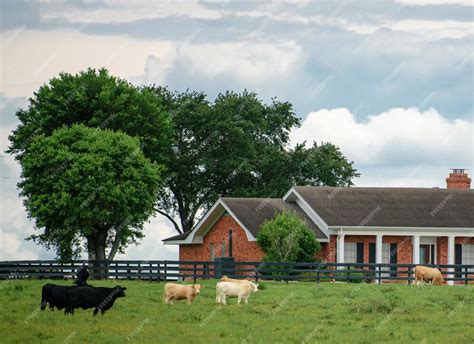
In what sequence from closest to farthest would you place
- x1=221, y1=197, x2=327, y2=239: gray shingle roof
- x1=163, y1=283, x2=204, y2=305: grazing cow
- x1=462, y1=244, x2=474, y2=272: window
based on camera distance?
x1=163, y1=283, x2=204, y2=305: grazing cow < x1=221, y1=197, x2=327, y2=239: gray shingle roof < x1=462, y1=244, x2=474, y2=272: window

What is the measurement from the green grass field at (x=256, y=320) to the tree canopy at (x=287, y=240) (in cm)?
1446

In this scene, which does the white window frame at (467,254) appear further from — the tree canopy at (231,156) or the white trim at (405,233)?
the tree canopy at (231,156)

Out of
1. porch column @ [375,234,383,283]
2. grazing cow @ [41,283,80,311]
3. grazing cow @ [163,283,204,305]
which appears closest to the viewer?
grazing cow @ [41,283,80,311]

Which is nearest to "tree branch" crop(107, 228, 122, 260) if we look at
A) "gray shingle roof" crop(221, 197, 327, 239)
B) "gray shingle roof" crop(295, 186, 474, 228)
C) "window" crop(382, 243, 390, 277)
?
"gray shingle roof" crop(221, 197, 327, 239)

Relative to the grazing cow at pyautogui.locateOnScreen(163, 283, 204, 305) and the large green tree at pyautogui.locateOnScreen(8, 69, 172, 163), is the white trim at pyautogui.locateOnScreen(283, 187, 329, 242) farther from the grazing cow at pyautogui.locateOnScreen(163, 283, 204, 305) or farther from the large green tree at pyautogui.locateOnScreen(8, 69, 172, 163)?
the grazing cow at pyautogui.locateOnScreen(163, 283, 204, 305)

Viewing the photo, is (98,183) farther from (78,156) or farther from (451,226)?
(451,226)

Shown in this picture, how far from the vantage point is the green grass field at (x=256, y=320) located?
81.3 feet

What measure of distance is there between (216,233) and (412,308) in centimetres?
2905

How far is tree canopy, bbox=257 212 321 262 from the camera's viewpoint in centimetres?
5269

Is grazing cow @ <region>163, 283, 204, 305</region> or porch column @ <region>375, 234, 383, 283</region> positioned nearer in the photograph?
grazing cow @ <region>163, 283, 204, 305</region>

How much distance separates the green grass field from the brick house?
59.9ft

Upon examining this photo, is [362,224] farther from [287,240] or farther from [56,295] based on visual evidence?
[56,295]

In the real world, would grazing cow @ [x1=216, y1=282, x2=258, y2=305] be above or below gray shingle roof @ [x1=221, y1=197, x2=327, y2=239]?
below

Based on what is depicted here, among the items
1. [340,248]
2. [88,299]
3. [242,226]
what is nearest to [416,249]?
[340,248]
